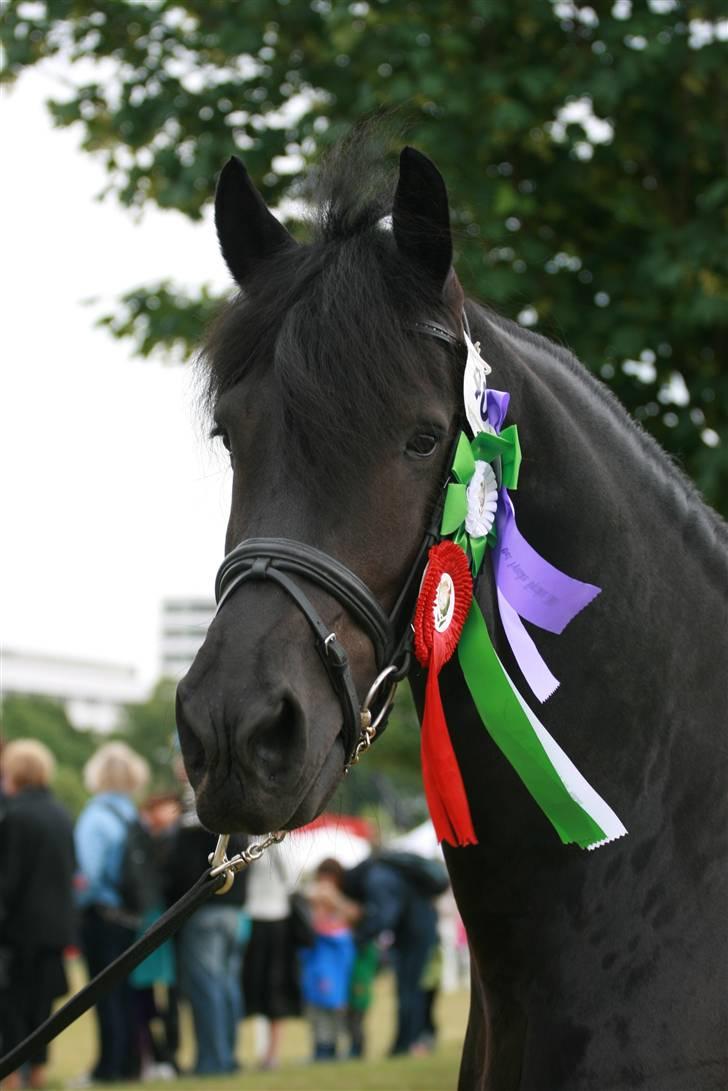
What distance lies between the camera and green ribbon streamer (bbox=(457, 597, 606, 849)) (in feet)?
9.78

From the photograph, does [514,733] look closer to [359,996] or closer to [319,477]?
[319,477]

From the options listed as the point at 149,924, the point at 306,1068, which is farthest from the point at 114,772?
the point at 306,1068

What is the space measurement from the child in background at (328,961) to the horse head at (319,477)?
10820mm

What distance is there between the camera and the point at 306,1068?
1218 centimetres

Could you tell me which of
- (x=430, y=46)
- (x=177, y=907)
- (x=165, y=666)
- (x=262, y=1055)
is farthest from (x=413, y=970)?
(x=165, y=666)

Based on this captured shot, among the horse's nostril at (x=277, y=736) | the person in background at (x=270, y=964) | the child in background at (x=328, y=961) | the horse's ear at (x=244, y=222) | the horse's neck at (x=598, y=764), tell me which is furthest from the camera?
the child in background at (x=328, y=961)

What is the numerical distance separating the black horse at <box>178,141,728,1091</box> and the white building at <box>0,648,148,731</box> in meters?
131

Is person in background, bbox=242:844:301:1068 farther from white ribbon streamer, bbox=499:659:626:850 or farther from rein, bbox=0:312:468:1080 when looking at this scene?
rein, bbox=0:312:468:1080

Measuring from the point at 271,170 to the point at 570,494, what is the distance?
6.25 meters

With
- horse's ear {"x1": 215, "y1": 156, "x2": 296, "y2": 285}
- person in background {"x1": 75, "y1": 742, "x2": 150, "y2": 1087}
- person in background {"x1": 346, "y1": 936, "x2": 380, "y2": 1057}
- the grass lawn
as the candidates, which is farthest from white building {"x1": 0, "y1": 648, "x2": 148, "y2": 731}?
horse's ear {"x1": 215, "y1": 156, "x2": 296, "y2": 285}

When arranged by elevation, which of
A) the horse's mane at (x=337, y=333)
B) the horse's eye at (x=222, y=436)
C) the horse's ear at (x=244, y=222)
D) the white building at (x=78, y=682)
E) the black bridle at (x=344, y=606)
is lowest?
the black bridle at (x=344, y=606)

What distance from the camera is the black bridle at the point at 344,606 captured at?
8.84 ft

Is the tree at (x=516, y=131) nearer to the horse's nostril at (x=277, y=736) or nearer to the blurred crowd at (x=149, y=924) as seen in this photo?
the blurred crowd at (x=149, y=924)

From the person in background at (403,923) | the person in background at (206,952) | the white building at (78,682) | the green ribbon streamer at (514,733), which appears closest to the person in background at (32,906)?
the person in background at (206,952)
